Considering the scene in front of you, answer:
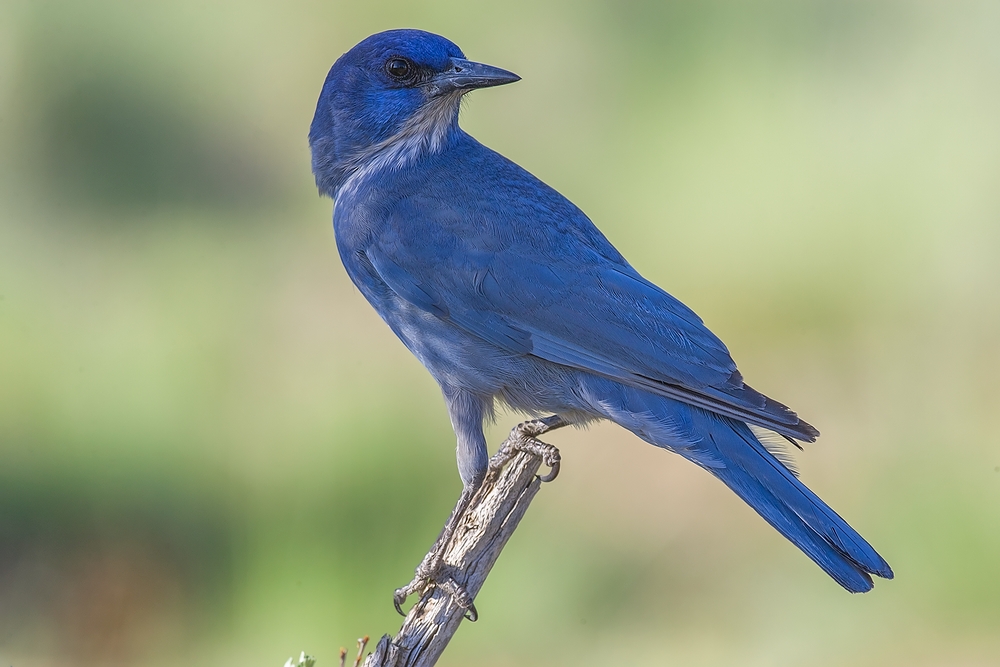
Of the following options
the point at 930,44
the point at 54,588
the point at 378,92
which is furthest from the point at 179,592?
the point at 930,44

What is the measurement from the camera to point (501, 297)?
2.90m

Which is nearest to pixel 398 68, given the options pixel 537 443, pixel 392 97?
pixel 392 97

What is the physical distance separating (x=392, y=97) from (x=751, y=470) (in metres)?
1.60

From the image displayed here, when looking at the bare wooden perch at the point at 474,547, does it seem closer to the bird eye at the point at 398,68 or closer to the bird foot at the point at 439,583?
the bird foot at the point at 439,583

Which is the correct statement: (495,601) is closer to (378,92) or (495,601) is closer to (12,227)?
(378,92)

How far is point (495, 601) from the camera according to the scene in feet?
15.9

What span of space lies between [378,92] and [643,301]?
109 centimetres

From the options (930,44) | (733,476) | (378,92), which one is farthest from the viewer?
(930,44)

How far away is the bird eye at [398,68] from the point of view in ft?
10.3

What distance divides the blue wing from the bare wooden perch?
36 centimetres

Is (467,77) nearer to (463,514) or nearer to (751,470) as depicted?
(463,514)

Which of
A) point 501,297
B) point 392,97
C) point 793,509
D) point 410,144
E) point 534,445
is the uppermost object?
point 392,97

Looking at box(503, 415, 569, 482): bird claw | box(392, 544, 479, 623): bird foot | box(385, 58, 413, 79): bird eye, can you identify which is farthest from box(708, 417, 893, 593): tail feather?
box(385, 58, 413, 79): bird eye

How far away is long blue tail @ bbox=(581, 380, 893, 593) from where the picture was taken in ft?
7.98
